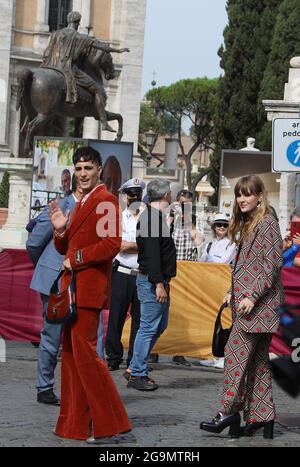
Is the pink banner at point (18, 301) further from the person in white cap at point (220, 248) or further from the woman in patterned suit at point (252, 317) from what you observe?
the woman in patterned suit at point (252, 317)

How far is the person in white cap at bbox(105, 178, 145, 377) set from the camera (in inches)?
462

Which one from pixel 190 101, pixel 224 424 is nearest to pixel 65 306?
pixel 224 424

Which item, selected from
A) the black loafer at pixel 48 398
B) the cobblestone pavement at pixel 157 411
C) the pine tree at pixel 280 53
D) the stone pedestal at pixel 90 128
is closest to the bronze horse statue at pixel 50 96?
the cobblestone pavement at pixel 157 411

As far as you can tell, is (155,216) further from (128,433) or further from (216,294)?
(128,433)

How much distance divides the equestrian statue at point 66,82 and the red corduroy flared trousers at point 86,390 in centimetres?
1433

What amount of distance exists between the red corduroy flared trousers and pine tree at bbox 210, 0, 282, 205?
36.6 metres

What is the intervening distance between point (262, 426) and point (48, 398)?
184 cm

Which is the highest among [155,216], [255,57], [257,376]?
[255,57]

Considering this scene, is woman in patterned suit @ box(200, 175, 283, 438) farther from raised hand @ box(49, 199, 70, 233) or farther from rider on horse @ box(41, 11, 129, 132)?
rider on horse @ box(41, 11, 129, 132)

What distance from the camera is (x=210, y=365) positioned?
1288 centimetres

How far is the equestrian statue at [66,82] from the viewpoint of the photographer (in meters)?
22.1

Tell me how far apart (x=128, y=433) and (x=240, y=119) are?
37627 mm

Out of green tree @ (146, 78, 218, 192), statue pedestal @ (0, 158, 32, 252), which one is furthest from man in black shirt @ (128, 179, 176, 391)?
green tree @ (146, 78, 218, 192)

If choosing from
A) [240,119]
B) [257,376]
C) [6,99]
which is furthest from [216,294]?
[6,99]
